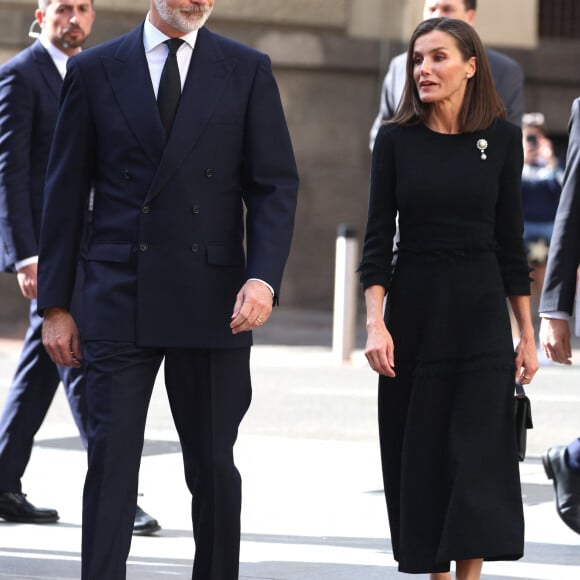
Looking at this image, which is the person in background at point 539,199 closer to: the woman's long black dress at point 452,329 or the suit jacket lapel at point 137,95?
the woman's long black dress at point 452,329

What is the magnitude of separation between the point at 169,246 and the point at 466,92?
3.70 ft

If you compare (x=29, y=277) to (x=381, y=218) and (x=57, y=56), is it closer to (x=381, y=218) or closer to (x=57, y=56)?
(x=57, y=56)

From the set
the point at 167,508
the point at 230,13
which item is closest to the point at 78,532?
the point at 167,508

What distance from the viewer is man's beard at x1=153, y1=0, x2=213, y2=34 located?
4.97m

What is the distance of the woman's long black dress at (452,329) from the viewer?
530 centimetres

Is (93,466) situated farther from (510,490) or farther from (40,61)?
(40,61)

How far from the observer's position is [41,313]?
16.8 ft

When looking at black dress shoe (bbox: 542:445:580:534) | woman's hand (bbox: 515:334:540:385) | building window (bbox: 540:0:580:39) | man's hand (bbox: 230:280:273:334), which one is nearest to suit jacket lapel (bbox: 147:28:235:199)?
man's hand (bbox: 230:280:273:334)

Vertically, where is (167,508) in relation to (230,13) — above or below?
below

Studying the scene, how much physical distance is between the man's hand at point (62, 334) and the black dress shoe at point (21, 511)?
1.98 m

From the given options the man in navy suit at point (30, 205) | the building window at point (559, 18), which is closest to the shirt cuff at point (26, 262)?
the man in navy suit at point (30, 205)

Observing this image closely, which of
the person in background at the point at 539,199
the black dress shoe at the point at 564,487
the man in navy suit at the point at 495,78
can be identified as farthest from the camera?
the person in background at the point at 539,199

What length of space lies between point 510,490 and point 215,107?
1.51 meters

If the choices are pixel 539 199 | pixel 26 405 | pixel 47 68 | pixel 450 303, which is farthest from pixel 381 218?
pixel 539 199
